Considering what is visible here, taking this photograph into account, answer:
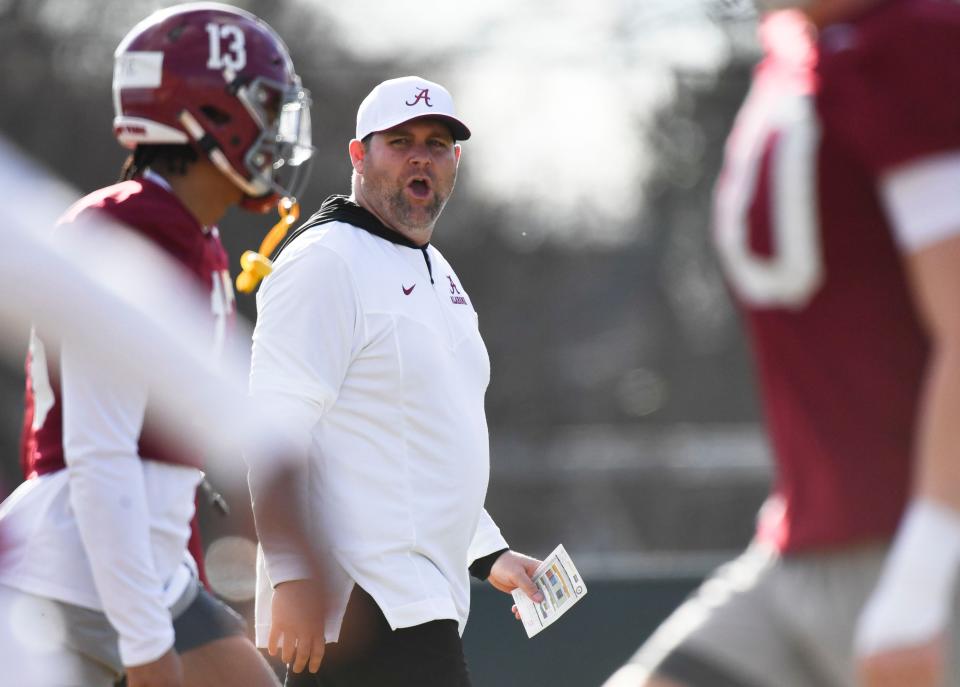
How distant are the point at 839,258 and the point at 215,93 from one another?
2.45m

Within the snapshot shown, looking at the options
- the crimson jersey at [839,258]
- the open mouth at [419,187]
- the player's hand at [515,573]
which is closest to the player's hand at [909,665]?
the crimson jersey at [839,258]

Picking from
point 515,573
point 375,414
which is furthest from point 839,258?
point 515,573

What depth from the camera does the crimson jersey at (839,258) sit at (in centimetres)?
246

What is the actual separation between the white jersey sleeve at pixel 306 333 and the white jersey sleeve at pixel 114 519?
1.73ft

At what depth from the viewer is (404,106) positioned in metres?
4.91

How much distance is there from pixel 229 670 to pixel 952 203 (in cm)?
247

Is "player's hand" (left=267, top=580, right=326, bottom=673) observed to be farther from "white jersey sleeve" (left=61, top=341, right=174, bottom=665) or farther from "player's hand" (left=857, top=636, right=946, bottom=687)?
"player's hand" (left=857, top=636, right=946, bottom=687)

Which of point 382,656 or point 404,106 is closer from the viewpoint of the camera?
point 382,656

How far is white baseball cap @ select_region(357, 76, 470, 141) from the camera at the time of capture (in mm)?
4898

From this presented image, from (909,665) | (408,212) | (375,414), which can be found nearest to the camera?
(909,665)

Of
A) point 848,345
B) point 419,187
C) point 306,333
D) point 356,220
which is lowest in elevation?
point 306,333

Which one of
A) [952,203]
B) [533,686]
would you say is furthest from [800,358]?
[533,686]

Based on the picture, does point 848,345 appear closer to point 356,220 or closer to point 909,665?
point 909,665

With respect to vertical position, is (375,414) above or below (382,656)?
above
